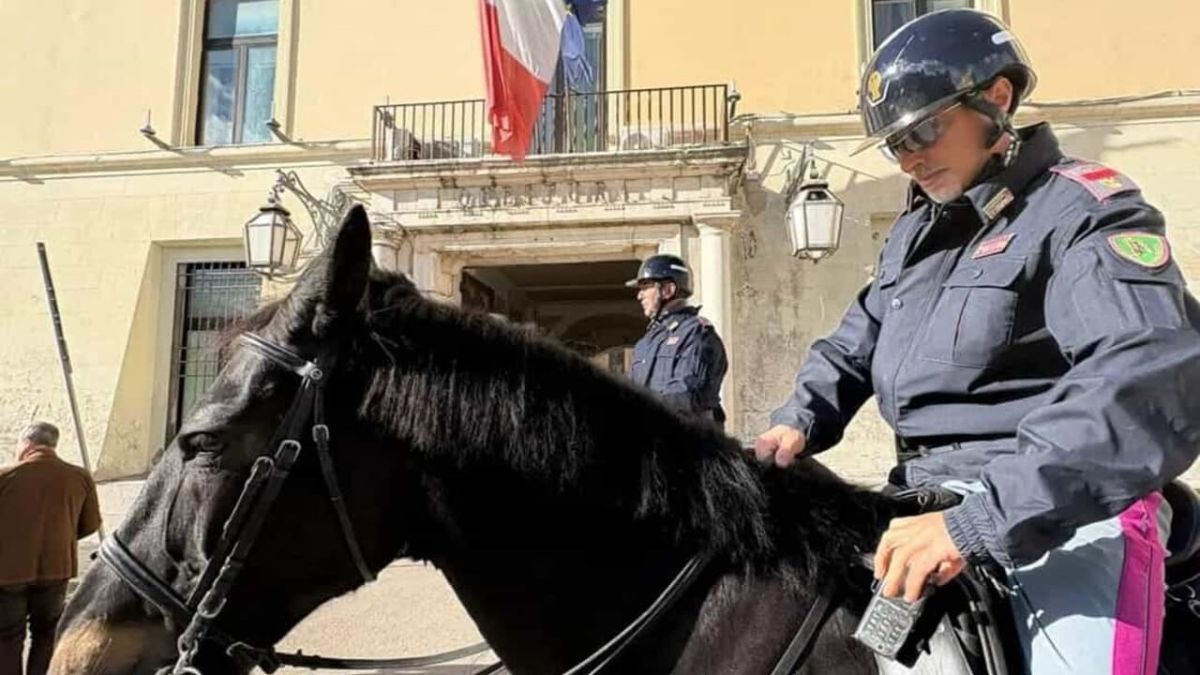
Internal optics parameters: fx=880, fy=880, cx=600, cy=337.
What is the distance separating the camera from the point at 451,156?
10.9 meters

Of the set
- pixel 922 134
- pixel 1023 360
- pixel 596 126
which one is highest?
pixel 596 126

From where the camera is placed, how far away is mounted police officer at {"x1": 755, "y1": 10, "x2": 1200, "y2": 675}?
45.5 inches

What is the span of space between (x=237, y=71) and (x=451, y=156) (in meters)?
4.11

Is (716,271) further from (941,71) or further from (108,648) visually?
(108,648)

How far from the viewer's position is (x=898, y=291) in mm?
1705

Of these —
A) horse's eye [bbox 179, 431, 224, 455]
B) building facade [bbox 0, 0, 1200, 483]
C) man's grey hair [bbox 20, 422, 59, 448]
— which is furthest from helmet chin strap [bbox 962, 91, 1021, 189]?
building facade [bbox 0, 0, 1200, 483]

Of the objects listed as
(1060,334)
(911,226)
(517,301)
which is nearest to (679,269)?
(911,226)

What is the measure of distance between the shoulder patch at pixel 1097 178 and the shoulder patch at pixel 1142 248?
10 cm

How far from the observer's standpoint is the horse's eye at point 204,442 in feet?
4.99

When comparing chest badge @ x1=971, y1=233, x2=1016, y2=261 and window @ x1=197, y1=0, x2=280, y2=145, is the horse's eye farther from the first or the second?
window @ x1=197, y1=0, x2=280, y2=145

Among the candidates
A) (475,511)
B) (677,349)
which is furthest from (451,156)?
(475,511)

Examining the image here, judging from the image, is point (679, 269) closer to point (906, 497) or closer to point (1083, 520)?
point (906, 497)

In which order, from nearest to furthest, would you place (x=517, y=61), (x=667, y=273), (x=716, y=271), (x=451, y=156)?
(x=667, y=273), (x=517, y=61), (x=716, y=271), (x=451, y=156)


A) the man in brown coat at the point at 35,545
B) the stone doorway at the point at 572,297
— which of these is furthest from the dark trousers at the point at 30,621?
the stone doorway at the point at 572,297
